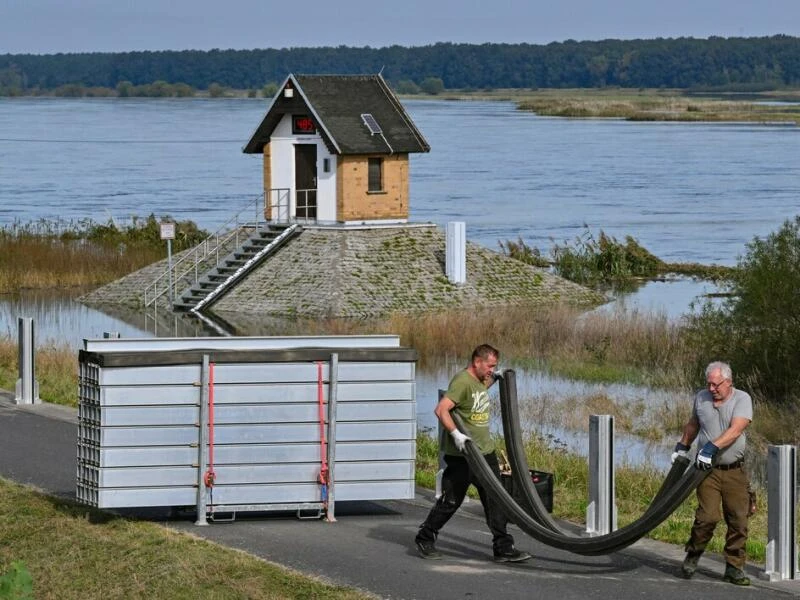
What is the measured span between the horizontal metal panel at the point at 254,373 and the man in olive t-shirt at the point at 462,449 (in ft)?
3.86

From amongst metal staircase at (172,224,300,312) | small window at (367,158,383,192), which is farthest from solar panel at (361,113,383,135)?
metal staircase at (172,224,300,312)

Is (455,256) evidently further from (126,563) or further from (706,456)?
(706,456)

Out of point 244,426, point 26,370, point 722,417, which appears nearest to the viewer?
point 722,417

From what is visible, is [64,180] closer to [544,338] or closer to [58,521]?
[544,338]

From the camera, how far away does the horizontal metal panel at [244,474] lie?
15133 millimetres

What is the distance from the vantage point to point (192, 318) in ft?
150

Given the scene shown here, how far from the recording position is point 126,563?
1420 cm

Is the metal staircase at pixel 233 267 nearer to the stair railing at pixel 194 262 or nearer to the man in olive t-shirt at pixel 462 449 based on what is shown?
the stair railing at pixel 194 262

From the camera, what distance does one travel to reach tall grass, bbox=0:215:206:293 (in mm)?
53312

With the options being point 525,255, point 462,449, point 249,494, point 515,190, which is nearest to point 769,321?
point 249,494

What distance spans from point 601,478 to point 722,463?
2.05m

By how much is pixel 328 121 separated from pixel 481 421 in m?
34.0

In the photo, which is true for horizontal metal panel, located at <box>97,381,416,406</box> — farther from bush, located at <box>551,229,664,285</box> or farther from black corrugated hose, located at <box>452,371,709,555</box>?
bush, located at <box>551,229,664,285</box>

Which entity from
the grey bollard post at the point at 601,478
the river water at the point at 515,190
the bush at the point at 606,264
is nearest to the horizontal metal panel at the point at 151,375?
the grey bollard post at the point at 601,478
